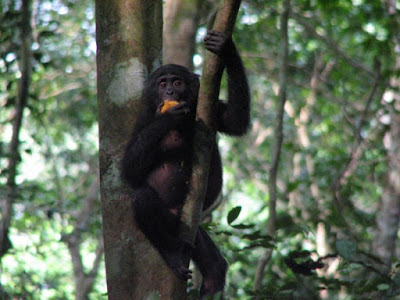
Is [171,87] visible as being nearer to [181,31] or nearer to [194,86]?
[194,86]

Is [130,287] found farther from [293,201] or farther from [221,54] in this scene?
[293,201]

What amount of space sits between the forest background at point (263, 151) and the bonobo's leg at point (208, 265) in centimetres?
18

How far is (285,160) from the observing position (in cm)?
1608

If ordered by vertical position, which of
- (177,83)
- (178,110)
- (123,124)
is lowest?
(123,124)

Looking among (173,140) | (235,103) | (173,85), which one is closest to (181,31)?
(173,85)

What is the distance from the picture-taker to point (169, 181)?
177 inches

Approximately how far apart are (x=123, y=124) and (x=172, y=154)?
834 mm

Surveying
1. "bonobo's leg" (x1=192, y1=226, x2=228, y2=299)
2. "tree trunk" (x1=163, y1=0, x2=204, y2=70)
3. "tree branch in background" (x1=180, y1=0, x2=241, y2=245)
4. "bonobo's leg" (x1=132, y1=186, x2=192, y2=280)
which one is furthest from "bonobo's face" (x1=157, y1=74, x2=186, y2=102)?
"tree branch in background" (x1=180, y1=0, x2=241, y2=245)

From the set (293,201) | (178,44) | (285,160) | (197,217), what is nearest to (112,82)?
(197,217)

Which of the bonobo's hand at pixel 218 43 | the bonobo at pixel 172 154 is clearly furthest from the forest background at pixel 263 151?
the bonobo's hand at pixel 218 43

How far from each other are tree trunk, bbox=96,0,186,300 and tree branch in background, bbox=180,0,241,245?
337mm

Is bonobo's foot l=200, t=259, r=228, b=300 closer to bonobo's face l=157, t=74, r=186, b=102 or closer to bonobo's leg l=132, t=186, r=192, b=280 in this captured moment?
bonobo's leg l=132, t=186, r=192, b=280

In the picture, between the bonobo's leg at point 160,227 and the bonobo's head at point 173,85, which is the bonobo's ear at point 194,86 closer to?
the bonobo's head at point 173,85

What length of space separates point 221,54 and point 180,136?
1405mm
